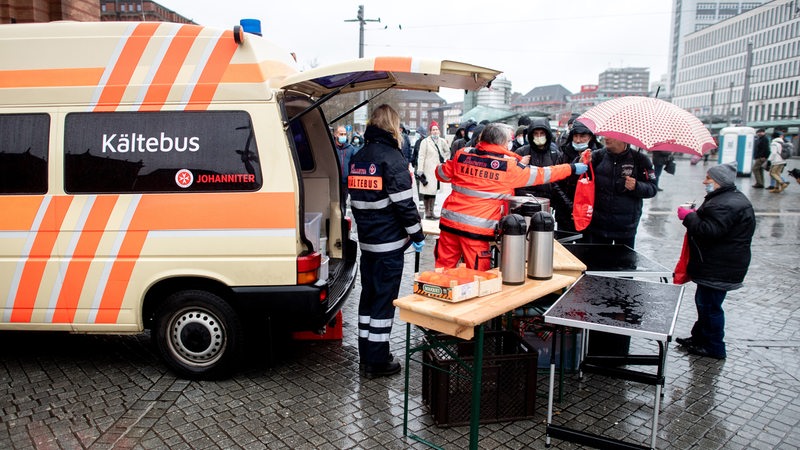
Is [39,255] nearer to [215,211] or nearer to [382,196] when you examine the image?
[215,211]

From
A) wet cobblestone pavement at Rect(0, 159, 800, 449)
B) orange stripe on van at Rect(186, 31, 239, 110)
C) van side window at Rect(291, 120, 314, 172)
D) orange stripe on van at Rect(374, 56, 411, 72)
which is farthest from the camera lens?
van side window at Rect(291, 120, 314, 172)

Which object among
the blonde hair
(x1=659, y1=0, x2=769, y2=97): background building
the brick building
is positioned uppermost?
(x1=659, y1=0, x2=769, y2=97): background building

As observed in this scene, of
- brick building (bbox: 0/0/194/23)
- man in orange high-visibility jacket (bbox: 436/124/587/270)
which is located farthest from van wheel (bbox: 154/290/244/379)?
brick building (bbox: 0/0/194/23)

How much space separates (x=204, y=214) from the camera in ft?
14.2

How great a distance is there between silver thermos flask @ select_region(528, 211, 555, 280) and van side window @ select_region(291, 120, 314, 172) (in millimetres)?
2443

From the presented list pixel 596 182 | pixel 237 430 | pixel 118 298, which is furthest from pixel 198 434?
pixel 596 182

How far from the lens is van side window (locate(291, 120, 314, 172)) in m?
5.59

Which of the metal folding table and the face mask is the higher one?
the face mask

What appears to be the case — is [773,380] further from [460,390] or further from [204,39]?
[204,39]

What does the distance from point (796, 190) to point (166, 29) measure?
2133 cm

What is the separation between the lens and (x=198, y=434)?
3871 millimetres

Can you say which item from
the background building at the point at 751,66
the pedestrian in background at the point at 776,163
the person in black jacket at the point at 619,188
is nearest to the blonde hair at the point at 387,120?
the person in black jacket at the point at 619,188

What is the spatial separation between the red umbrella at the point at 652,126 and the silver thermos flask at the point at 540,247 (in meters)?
1.15

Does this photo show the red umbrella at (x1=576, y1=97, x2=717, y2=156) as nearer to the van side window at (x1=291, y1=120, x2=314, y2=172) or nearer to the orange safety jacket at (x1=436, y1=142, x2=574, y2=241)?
the orange safety jacket at (x1=436, y1=142, x2=574, y2=241)
